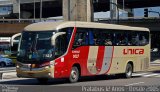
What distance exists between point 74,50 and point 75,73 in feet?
3.92

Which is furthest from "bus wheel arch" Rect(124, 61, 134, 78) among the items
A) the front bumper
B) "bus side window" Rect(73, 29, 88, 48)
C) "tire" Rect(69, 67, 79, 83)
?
the front bumper

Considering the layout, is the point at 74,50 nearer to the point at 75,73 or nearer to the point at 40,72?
the point at 75,73

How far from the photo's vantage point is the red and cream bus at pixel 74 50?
2162 centimetres

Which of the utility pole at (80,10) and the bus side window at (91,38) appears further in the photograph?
the utility pole at (80,10)

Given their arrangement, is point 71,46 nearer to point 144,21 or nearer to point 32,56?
point 32,56

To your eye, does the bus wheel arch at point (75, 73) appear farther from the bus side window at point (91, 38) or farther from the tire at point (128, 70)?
the tire at point (128, 70)

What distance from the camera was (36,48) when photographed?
21719 mm

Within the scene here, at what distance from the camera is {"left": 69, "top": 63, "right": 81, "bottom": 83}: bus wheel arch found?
2286cm

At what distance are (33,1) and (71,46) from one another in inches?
3889

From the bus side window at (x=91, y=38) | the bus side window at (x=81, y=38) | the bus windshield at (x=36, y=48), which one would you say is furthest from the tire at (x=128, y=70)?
the bus windshield at (x=36, y=48)

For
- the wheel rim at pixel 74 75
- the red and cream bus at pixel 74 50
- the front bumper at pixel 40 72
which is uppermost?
the red and cream bus at pixel 74 50

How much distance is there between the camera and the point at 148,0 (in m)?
111

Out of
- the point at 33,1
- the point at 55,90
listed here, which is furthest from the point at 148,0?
the point at 55,90

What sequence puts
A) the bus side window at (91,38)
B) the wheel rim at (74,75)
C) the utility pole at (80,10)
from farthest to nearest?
the utility pole at (80,10) → the bus side window at (91,38) → the wheel rim at (74,75)
